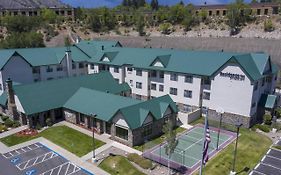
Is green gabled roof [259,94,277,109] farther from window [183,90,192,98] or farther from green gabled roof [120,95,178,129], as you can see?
green gabled roof [120,95,178,129]

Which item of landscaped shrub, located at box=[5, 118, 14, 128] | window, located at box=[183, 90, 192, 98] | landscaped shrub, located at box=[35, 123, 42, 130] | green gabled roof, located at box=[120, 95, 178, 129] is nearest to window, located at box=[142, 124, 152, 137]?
green gabled roof, located at box=[120, 95, 178, 129]

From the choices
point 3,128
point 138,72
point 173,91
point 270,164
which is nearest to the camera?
point 270,164

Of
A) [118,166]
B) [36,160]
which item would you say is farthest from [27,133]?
[118,166]

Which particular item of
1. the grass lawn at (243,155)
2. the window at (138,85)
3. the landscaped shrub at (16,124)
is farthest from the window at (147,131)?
the landscaped shrub at (16,124)

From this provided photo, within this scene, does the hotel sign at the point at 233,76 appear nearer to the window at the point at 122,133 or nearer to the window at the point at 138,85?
the window at the point at 138,85

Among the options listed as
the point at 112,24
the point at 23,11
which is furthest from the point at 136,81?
the point at 23,11

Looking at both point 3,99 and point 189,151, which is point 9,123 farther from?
point 189,151

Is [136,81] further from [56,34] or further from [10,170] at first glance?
[56,34]
